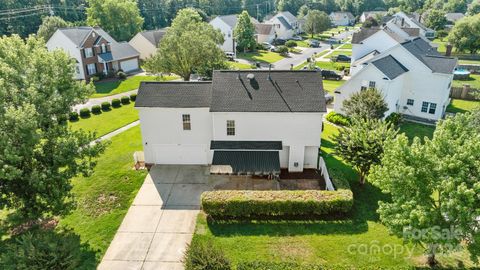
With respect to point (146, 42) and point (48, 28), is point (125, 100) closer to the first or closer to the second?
point (146, 42)

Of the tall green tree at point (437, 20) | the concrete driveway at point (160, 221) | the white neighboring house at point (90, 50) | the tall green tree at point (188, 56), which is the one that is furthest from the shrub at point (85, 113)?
the tall green tree at point (437, 20)

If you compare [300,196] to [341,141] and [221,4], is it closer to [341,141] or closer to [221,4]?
[341,141]

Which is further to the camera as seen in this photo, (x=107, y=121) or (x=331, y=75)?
(x=331, y=75)

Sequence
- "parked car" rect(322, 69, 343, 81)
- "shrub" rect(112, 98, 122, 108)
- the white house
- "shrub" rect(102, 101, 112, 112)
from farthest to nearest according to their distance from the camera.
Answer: "parked car" rect(322, 69, 343, 81) → "shrub" rect(112, 98, 122, 108) → "shrub" rect(102, 101, 112, 112) → the white house

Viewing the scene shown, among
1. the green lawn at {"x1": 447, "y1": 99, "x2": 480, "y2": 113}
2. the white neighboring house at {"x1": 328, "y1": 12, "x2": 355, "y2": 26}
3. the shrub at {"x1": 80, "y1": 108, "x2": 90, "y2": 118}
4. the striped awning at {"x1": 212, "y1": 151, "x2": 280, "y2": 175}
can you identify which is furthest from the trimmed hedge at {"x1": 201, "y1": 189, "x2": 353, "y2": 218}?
the white neighboring house at {"x1": 328, "y1": 12, "x2": 355, "y2": 26}

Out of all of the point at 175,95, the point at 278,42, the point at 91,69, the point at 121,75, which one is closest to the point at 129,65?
the point at 121,75

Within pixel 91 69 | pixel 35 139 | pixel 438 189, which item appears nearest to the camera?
pixel 438 189

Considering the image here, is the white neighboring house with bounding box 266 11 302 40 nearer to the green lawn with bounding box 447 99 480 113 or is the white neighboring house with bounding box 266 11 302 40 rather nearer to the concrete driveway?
the green lawn with bounding box 447 99 480 113

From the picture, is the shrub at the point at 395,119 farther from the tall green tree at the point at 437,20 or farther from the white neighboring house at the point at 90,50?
the tall green tree at the point at 437,20
